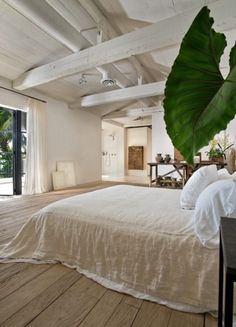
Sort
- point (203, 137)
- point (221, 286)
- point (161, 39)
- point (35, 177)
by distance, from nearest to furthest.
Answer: point (203, 137), point (221, 286), point (161, 39), point (35, 177)

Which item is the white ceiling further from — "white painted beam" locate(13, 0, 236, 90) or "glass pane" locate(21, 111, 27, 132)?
"glass pane" locate(21, 111, 27, 132)

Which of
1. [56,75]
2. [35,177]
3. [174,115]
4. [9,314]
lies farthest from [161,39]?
[35,177]

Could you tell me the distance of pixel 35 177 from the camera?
4949 millimetres

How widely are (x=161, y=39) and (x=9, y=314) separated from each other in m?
3.05

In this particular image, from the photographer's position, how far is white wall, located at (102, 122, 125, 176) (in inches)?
A: 405

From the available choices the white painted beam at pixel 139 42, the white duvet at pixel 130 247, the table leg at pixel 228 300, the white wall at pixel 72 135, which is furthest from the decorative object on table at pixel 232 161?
the white wall at pixel 72 135

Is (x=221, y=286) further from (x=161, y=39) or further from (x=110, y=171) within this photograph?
(x=110, y=171)

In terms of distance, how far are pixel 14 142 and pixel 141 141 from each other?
6.32m

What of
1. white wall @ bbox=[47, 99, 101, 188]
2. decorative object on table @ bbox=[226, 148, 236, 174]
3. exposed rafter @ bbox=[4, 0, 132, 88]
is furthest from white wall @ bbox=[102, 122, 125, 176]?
decorative object on table @ bbox=[226, 148, 236, 174]

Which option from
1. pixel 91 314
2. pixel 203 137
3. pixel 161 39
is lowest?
pixel 91 314

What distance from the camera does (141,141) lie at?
995 cm

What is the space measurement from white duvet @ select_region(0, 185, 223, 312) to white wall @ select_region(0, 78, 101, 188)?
11.9 feet

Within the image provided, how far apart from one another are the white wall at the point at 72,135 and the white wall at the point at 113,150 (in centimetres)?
261

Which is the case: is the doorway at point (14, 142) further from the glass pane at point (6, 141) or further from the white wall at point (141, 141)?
the white wall at point (141, 141)
